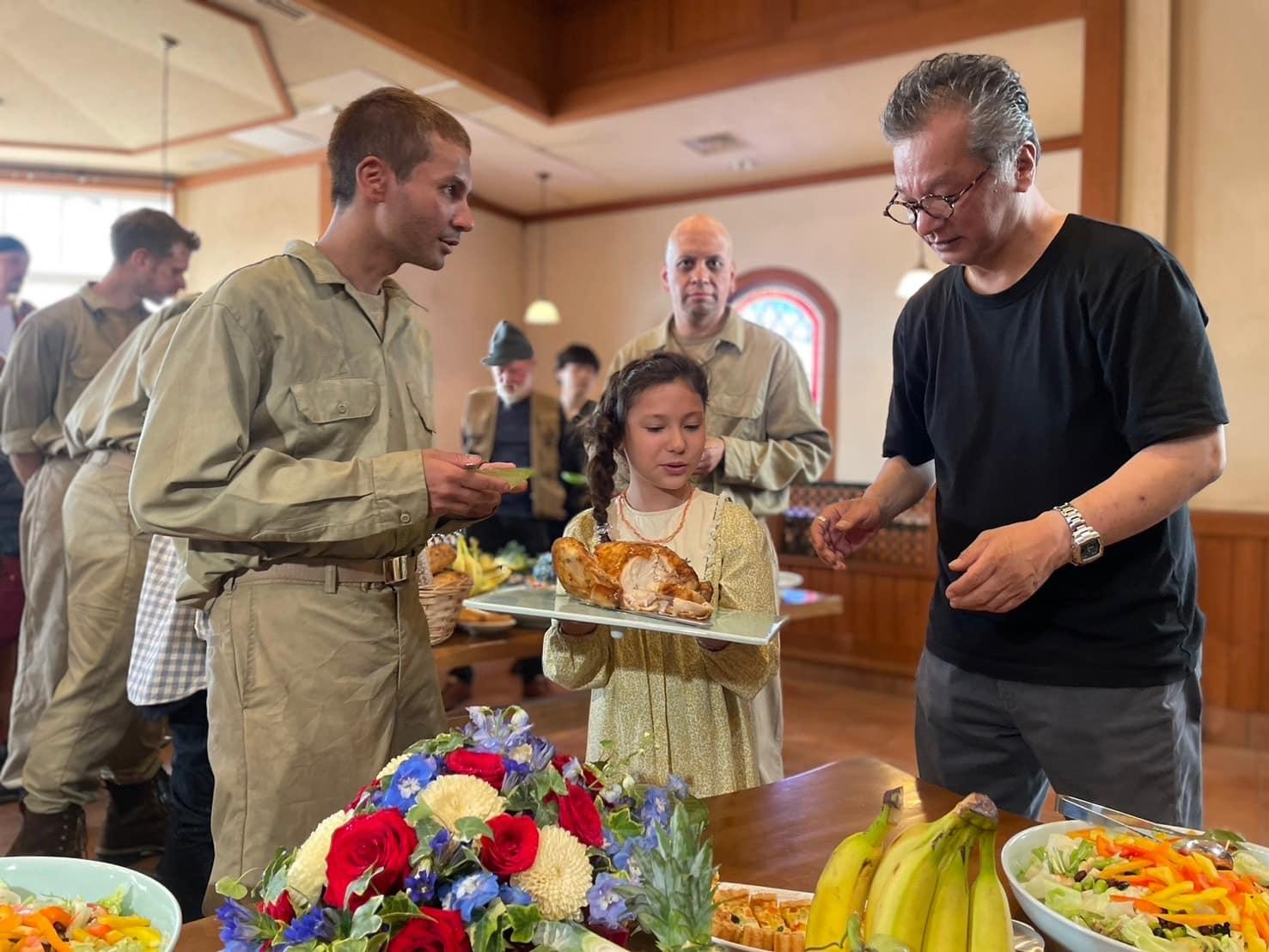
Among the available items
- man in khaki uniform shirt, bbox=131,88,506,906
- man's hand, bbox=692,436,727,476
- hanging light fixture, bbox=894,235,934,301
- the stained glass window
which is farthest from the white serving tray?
the stained glass window

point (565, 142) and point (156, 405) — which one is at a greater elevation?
point (565, 142)

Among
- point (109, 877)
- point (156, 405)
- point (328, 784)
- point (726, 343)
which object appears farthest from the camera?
point (726, 343)

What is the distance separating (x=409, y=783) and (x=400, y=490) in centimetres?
80

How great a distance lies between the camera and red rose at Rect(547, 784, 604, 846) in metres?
0.77

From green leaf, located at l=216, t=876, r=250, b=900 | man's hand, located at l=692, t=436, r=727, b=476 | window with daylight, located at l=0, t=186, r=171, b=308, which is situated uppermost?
window with daylight, located at l=0, t=186, r=171, b=308

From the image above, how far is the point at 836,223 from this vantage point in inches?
299

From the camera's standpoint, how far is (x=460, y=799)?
72cm

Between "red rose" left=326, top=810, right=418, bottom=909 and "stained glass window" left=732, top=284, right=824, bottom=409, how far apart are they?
7206mm

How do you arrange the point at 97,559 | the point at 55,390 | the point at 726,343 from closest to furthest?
the point at 726,343
the point at 97,559
the point at 55,390

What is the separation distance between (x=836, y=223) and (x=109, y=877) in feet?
24.1

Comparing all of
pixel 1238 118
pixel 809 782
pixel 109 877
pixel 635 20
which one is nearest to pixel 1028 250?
pixel 809 782

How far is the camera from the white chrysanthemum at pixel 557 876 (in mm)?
701

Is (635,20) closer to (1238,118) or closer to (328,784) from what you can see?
(1238,118)

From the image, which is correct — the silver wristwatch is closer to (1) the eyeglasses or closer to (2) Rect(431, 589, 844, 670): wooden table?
(1) the eyeglasses
